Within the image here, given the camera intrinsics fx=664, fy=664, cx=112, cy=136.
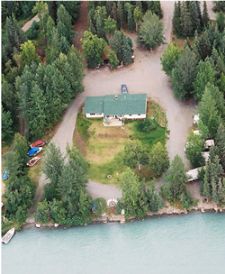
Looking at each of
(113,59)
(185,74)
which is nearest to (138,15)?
(113,59)

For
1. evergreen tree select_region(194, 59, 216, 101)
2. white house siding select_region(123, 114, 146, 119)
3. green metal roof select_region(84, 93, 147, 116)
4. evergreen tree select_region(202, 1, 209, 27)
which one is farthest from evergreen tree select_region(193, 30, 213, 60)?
white house siding select_region(123, 114, 146, 119)

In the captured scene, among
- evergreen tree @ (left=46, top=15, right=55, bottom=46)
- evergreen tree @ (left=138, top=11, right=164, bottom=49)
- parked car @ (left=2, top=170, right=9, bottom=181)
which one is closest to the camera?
parked car @ (left=2, top=170, right=9, bottom=181)

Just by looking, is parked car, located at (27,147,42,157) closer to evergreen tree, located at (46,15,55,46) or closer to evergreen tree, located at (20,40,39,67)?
evergreen tree, located at (20,40,39,67)

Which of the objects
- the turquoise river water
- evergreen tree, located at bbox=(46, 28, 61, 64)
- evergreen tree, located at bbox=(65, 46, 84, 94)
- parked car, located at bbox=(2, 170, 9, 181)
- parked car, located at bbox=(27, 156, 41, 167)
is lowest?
the turquoise river water

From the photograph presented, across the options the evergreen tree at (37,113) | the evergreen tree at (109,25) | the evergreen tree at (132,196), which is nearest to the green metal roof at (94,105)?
the evergreen tree at (37,113)

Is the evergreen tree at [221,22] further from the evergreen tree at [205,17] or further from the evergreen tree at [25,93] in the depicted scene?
the evergreen tree at [25,93]

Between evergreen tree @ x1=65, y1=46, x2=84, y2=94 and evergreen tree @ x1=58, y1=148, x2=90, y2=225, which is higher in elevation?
evergreen tree @ x1=65, y1=46, x2=84, y2=94

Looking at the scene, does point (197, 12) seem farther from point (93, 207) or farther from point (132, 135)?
point (93, 207)

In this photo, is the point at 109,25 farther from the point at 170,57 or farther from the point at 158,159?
the point at 158,159

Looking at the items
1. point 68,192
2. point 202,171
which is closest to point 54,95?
point 68,192
